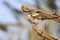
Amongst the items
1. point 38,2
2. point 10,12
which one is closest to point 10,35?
point 10,12

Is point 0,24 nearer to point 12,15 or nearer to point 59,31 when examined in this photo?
point 12,15

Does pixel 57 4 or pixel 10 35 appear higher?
pixel 57 4

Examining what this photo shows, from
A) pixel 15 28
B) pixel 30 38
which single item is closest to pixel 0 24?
pixel 15 28

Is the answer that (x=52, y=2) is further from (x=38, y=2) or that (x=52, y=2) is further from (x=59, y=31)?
(x=59, y=31)

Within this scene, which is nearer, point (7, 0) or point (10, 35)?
point (10, 35)

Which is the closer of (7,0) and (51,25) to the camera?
(51,25)

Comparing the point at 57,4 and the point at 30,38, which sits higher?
the point at 57,4
